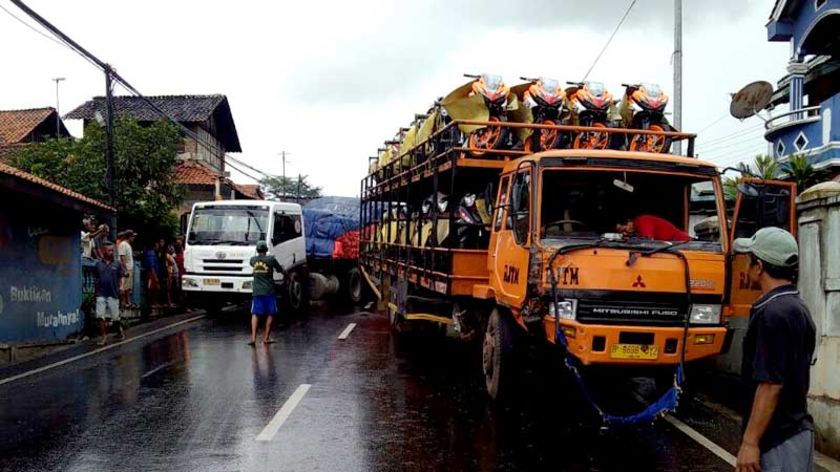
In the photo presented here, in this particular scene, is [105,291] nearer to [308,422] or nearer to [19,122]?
[308,422]

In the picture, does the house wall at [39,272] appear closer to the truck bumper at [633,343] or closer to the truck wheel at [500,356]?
the truck wheel at [500,356]

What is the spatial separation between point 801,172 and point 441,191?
7.13 meters

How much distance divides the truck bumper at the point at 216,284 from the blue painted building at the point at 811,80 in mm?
11395

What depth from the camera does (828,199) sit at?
22.7ft

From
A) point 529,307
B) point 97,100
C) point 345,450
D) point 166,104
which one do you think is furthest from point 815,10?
point 97,100

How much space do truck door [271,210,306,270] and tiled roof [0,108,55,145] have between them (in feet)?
58.8

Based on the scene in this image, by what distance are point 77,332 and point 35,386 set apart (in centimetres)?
596

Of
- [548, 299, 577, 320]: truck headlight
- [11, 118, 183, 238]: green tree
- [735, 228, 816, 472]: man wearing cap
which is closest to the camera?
[735, 228, 816, 472]: man wearing cap

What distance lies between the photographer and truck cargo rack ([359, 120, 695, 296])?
863 centimetres

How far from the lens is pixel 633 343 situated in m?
6.43

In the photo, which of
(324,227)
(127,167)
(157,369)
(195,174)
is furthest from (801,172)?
(195,174)

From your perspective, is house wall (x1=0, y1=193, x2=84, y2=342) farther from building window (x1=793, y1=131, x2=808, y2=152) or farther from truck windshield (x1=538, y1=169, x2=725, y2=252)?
building window (x1=793, y1=131, x2=808, y2=152)

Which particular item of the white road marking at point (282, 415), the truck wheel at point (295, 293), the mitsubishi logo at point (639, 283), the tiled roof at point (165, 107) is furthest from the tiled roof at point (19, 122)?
the mitsubishi logo at point (639, 283)

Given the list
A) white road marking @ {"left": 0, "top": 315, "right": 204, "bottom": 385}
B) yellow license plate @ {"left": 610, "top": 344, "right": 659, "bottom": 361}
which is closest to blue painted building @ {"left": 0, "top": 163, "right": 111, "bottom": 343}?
white road marking @ {"left": 0, "top": 315, "right": 204, "bottom": 385}
